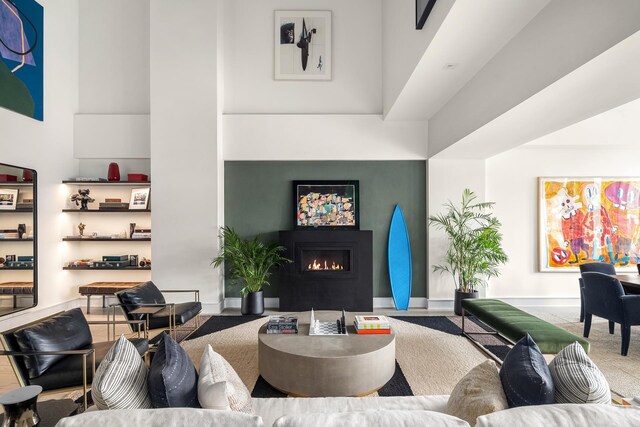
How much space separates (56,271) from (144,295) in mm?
2291

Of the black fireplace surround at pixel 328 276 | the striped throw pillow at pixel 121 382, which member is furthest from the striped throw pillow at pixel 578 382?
the black fireplace surround at pixel 328 276

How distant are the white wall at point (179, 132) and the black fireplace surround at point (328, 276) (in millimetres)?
1093

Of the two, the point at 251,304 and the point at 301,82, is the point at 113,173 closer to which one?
the point at 251,304

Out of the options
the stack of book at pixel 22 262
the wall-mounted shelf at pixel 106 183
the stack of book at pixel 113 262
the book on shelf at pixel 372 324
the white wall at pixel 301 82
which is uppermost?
the white wall at pixel 301 82

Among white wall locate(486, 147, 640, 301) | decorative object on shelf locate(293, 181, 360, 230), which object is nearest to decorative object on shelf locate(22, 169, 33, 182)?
decorative object on shelf locate(293, 181, 360, 230)

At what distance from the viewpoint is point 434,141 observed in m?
5.34

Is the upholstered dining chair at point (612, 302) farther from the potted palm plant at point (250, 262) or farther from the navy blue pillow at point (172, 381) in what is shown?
the navy blue pillow at point (172, 381)

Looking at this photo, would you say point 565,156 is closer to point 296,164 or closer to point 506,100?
point 506,100

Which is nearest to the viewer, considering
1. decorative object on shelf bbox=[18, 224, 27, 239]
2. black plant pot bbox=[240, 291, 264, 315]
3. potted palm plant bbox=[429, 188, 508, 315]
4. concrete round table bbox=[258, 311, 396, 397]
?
concrete round table bbox=[258, 311, 396, 397]

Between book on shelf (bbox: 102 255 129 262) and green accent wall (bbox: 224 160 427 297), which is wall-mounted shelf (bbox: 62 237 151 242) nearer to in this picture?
book on shelf (bbox: 102 255 129 262)

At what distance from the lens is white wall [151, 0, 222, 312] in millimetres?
5422

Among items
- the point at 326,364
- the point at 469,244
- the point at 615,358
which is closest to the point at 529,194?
the point at 469,244

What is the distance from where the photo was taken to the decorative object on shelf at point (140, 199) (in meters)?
5.65

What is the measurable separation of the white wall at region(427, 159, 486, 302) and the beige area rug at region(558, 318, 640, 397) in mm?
1572
